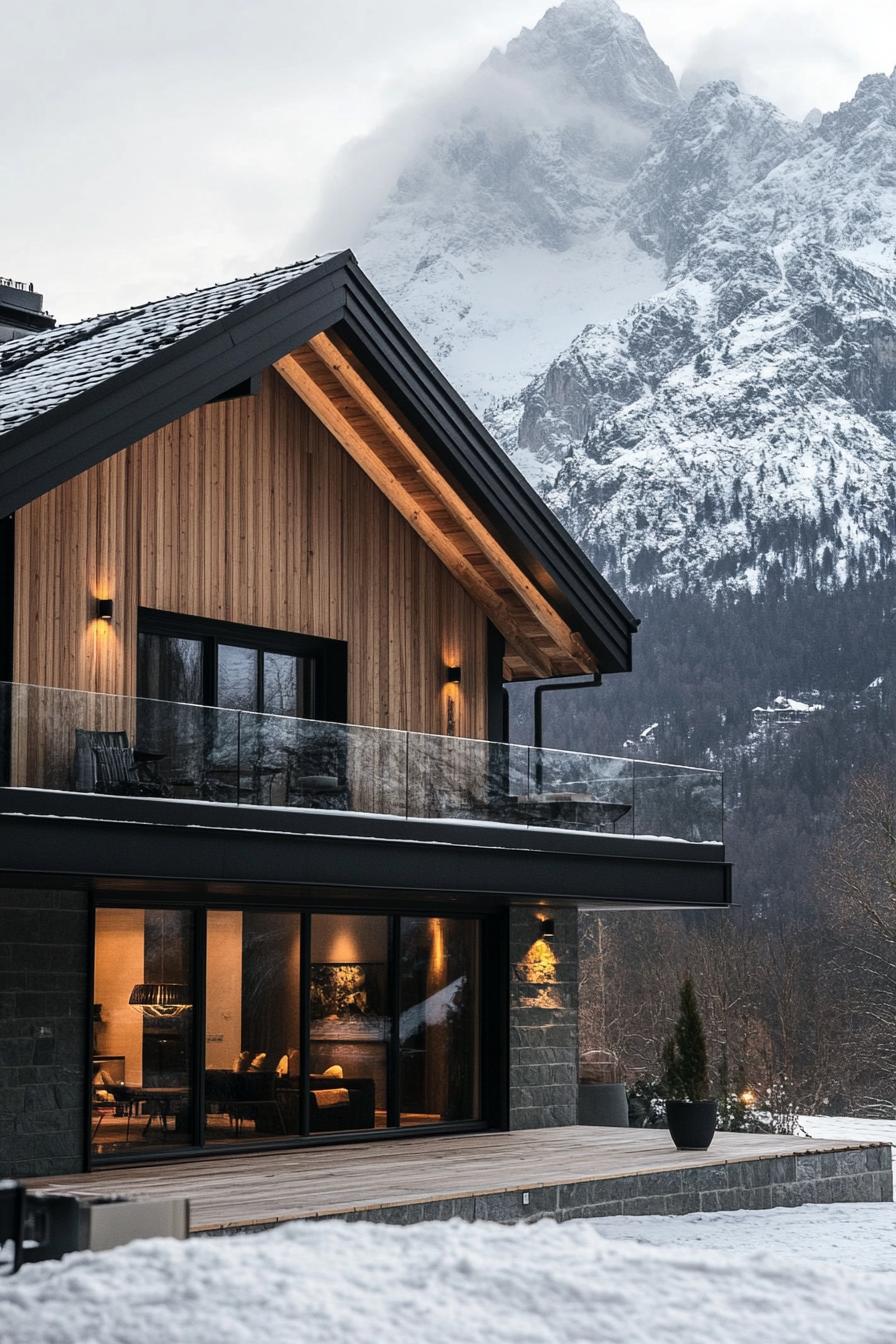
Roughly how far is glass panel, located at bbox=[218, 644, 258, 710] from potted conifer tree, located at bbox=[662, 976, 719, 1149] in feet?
14.8

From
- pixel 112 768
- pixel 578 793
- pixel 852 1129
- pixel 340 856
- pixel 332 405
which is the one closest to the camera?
pixel 112 768

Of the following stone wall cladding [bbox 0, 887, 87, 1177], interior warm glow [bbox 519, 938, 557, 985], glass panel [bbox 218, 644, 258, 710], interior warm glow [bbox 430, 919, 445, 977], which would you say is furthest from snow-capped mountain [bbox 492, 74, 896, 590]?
stone wall cladding [bbox 0, 887, 87, 1177]

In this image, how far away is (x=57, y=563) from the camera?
13961 millimetres

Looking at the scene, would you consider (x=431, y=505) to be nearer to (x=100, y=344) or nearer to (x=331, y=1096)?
(x=100, y=344)

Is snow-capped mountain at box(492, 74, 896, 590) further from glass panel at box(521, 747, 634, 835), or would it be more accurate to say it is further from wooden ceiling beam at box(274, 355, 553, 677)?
glass panel at box(521, 747, 634, 835)

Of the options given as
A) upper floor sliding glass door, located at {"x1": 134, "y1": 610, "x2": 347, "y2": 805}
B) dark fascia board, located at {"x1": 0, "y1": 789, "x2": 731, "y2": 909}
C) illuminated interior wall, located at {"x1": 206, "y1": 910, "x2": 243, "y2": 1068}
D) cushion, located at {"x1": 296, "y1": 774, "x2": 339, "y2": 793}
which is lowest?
illuminated interior wall, located at {"x1": 206, "y1": 910, "x2": 243, "y2": 1068}

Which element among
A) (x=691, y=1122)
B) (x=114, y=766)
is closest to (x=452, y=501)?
(x=114, y=766)

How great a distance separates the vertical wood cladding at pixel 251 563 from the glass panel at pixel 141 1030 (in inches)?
77.2

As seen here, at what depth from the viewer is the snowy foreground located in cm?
615

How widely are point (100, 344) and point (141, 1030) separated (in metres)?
5.68

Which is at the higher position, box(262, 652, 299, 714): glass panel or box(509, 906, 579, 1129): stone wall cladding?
box(262, 652, 299, 714): glass panel

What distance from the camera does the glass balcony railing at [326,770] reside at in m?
12.4

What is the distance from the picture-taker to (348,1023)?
52.4 ft

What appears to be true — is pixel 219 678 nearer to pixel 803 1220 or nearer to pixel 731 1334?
pixel 803 1220
